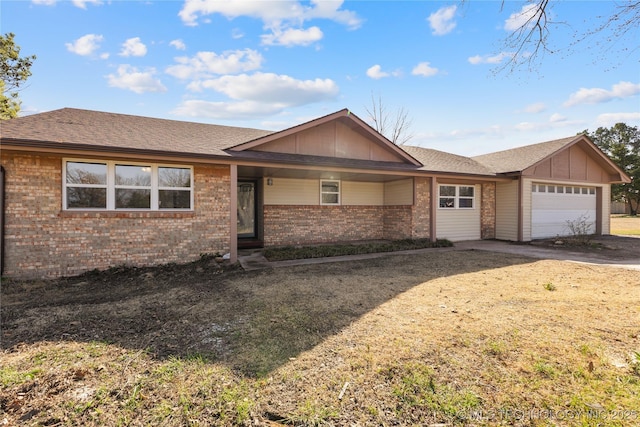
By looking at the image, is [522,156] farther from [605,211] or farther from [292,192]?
[292,192]

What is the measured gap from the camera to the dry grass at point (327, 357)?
245 centimetres

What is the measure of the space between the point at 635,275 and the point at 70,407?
33.8ft

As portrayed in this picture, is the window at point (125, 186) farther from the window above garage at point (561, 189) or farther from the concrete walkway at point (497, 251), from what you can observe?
the window above garage at point (561, 189)

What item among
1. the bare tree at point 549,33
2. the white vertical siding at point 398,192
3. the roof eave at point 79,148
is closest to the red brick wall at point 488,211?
the white vertical siding at point 398,192

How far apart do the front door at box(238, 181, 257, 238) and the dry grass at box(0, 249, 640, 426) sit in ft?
20.7

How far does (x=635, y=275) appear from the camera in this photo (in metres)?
6.90

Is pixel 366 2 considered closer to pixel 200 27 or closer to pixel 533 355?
pixel 200 27

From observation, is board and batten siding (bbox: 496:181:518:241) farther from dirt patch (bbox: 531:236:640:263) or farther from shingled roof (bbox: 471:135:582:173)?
dirt patch (bbox: 531:236:640:263)

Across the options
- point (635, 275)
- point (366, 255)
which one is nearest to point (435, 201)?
point (366, 255)

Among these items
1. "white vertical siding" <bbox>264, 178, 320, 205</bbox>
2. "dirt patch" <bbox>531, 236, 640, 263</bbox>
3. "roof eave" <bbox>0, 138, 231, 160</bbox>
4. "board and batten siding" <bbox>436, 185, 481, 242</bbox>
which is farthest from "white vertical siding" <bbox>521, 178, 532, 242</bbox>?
"roof eave" <bbox>0, 138, 231, 160</bbox>

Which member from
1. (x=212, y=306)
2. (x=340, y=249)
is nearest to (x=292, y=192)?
(x=340, y=249)

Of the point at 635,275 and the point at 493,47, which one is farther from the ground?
the point at 493,47

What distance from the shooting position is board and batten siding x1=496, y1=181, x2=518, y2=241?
13.3 metres

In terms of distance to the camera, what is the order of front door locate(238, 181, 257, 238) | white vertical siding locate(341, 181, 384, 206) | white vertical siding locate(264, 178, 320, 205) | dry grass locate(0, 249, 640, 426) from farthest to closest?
white vertical siding locate(341, 181, 384, 206) → front door locate(238, 181, 257, 238) → white vertical siding locate(264, 178, 320, 205) → dry grass locate(0, 249, 640, 426)
